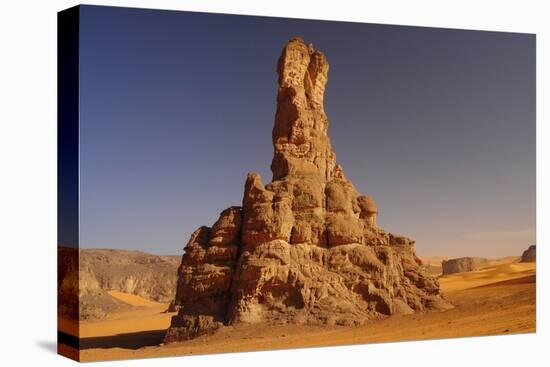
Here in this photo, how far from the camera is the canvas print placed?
27.2 metres

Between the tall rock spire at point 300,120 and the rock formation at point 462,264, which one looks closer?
the tall rock spire at point 300,120

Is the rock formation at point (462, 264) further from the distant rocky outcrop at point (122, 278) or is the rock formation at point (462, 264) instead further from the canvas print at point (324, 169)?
the distant rocky outcrop at point (122, 278)

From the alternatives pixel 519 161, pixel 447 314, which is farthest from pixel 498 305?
pixel 519 161

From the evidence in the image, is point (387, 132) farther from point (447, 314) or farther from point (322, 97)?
point (447, 314)

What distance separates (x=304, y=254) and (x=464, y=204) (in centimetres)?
499

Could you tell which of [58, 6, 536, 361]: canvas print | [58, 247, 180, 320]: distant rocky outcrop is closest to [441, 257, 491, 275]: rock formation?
[58, 6, 536, 361]: canvas print

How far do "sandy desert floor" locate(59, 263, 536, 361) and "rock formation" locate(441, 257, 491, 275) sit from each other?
197mm

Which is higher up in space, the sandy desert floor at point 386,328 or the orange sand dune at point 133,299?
the orange sand dune at point 133,299

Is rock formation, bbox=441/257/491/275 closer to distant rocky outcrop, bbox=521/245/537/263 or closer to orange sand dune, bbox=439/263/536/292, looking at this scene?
orange sand dune, bbox=439/263/536/292

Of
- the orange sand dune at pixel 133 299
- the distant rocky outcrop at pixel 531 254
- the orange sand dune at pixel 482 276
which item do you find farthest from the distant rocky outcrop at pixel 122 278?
the distant rocky outcrop at pixel 531 254

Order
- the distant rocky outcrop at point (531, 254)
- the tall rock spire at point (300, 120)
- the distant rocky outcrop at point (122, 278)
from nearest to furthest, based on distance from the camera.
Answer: the tall rock spire at point (300, 120) < the distant rocky outcrop at point (531, 254) < the distant rocky outcrop at point (122, 278)

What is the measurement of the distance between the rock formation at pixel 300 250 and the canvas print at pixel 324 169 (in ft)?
0.12

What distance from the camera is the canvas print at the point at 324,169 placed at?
27.2 meters

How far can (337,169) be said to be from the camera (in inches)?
1180
